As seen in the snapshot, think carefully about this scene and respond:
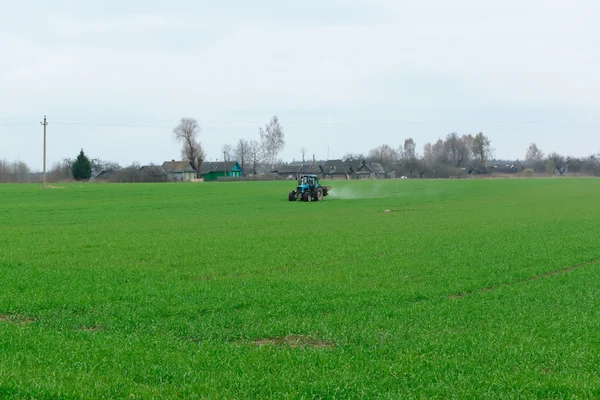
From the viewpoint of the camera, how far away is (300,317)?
12.2 m

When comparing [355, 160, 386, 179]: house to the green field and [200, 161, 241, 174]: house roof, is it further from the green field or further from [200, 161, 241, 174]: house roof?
the green field

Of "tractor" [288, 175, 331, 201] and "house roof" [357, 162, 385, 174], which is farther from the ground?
"house roof" [357, 162, 385, 174]

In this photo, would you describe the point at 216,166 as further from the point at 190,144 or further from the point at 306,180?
the point at 306,180

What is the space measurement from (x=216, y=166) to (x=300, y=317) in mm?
179022

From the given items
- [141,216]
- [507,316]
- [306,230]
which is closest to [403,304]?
[507,316]

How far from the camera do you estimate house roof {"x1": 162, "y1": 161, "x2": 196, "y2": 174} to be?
17900 cm

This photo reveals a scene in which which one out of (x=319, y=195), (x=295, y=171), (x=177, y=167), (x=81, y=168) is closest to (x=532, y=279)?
(x=319, y=195)

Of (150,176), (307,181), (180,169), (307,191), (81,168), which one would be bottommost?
(307,191)

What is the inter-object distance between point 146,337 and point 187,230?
69.4 ft

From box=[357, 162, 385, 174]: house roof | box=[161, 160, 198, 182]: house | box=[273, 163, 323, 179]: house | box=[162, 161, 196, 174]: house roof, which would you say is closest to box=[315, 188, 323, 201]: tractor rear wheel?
box=[161, 160, 198, 182]: house

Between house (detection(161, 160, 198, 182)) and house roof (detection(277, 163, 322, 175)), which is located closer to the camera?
house (detection(161, 160, 198, 182))

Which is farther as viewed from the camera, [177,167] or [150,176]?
[177,167]

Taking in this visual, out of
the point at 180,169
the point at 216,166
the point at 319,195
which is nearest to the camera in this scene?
the point at 319,195

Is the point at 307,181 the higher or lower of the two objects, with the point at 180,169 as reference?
lower
